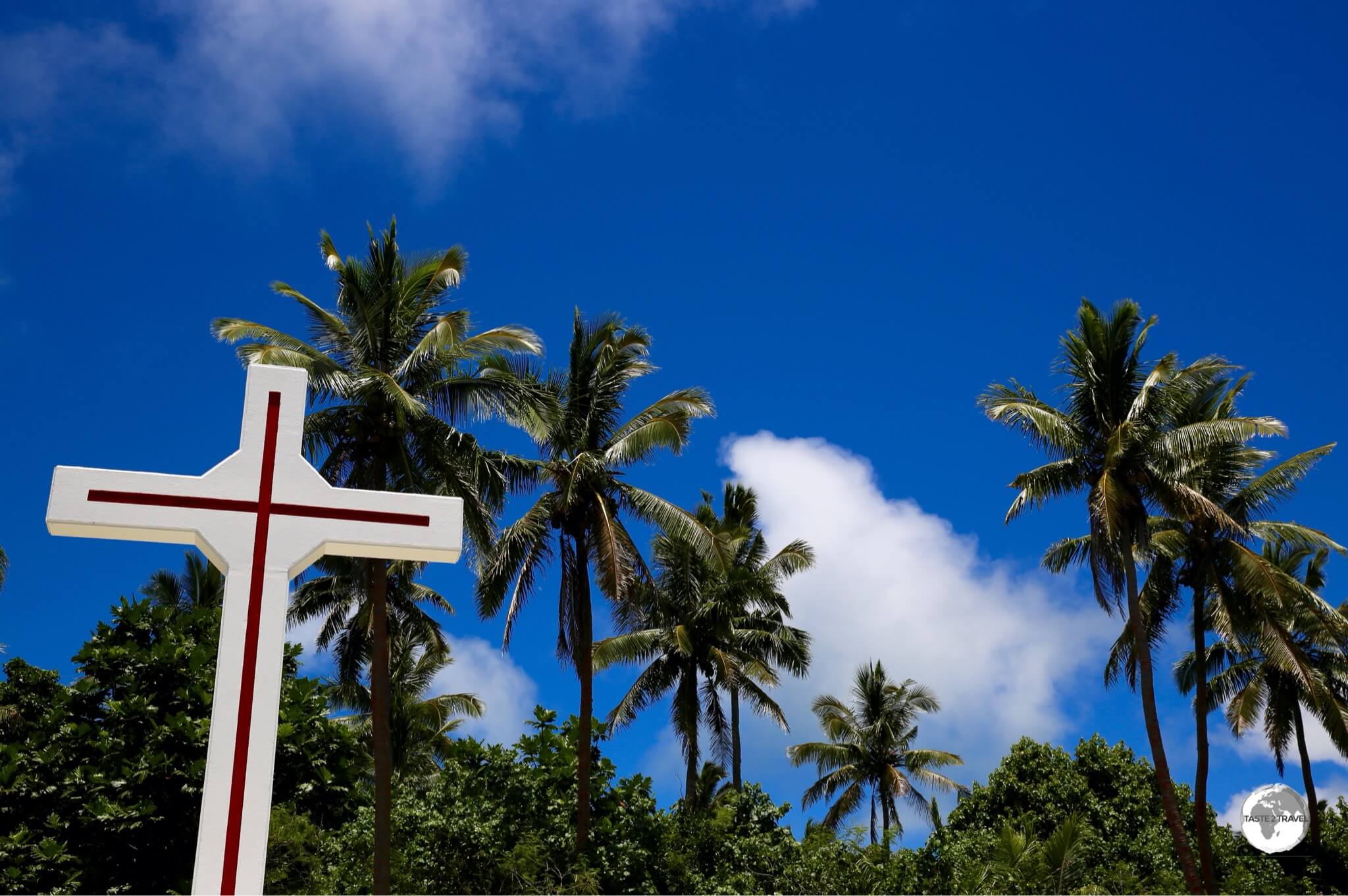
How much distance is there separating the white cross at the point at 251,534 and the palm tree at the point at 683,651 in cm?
2491

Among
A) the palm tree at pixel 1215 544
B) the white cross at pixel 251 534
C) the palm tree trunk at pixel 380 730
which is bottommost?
the white cross at pixel 251 534

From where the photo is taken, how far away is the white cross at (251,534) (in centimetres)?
478

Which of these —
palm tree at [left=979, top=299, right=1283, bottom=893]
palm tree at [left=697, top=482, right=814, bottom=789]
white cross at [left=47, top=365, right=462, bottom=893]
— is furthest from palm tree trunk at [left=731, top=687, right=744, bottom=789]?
white cross at [left=47, top=365, right=462, bottom=893]

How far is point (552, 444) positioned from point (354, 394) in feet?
15.6

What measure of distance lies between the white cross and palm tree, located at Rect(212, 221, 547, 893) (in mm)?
14820

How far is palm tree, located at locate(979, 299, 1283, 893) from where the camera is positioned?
24.1 metres

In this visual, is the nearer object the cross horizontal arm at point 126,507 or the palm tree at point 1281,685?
the cross horizontal arm at point 126,507

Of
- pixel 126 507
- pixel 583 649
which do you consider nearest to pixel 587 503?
pixel 583 649

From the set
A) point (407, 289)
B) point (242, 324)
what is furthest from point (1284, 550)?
point (242, 324)

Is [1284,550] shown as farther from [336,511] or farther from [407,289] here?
[336,511]

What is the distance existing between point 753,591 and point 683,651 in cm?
228

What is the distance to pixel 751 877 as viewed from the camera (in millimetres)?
21953

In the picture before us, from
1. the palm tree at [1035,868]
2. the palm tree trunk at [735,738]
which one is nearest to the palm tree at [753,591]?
the palm tree trunk at [735,738]

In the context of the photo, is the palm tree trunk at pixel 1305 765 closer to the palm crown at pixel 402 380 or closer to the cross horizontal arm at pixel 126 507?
the palm crown at pixel 402 380
